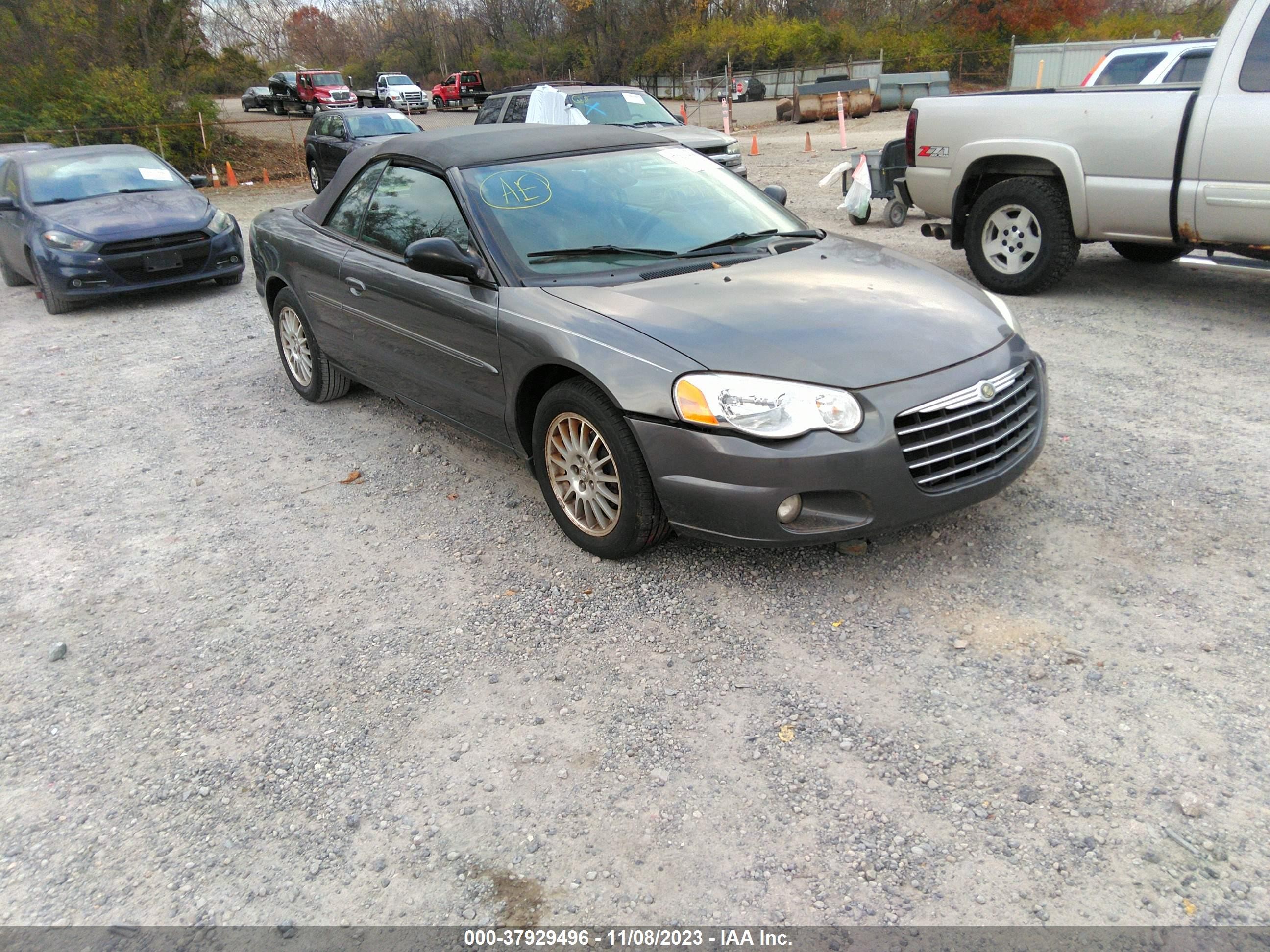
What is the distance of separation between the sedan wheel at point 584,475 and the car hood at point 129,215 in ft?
23.8

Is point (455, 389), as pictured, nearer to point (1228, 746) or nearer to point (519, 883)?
point (519, 883)

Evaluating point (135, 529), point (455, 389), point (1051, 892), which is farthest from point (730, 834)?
point (135, 529)

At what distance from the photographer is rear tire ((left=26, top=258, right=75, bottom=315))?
925cm

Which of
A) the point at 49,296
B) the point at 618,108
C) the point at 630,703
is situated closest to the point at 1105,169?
the point at 630,703

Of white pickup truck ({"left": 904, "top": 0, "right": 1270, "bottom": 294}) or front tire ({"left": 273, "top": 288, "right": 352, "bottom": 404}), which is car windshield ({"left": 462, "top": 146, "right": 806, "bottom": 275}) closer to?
front tire ({"left": 273, "top": 288, "right": 352, "bottom": 404})

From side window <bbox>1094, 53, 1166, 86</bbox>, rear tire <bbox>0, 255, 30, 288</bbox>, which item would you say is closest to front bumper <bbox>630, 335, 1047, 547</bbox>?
side window <bbox>1094, 53, 1166, 86</bbox>

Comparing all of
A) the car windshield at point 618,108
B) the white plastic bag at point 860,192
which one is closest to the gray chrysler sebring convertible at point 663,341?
the white plastic bag at point 860,192

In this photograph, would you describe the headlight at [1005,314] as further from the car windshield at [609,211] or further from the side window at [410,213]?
the side window at [410,213]

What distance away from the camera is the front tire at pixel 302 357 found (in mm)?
5871

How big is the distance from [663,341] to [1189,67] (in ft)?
26.1

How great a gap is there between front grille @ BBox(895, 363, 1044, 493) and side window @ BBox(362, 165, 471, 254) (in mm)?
2221

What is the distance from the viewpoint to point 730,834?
2549 mm

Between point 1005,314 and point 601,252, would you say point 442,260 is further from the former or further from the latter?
point 1005,314

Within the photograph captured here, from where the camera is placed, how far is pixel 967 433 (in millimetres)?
3477
